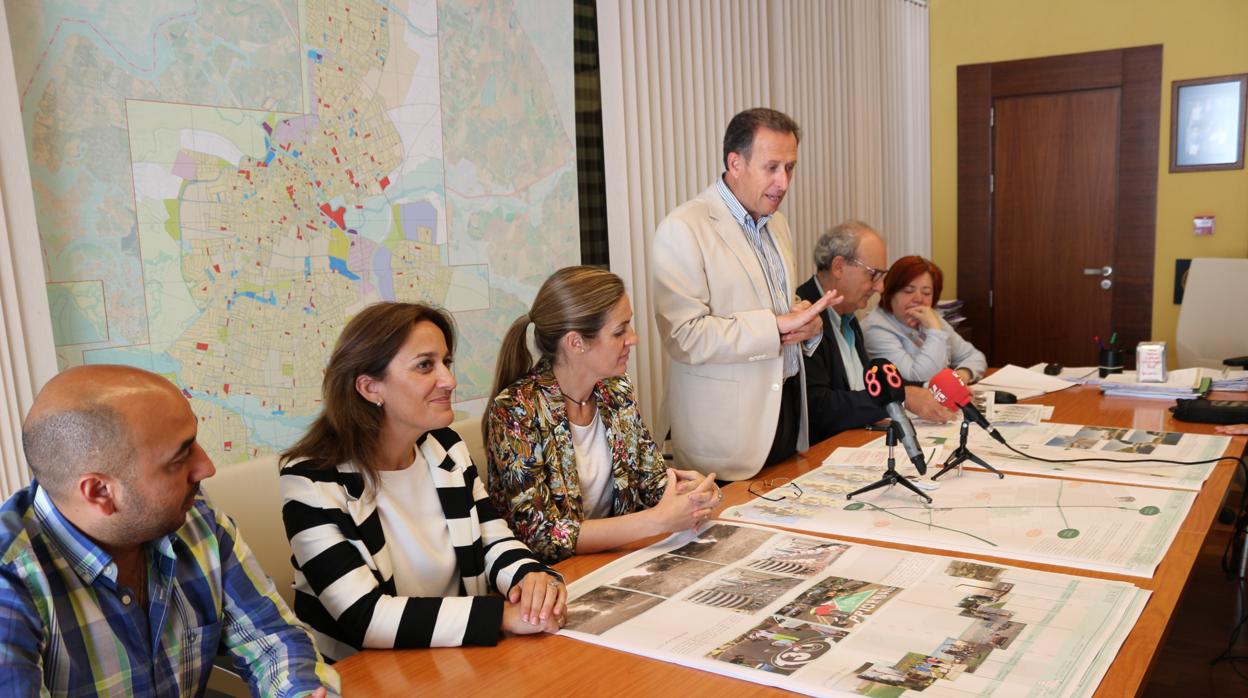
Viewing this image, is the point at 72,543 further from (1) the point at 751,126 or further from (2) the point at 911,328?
(2) the point at 911,328

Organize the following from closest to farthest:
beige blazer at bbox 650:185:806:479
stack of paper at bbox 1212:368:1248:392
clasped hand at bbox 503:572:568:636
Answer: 1. clasped hand at bbox 503:572:568:636
2. beige blazer at bbox 650:185:806:479
3. stack of paper at bbox 1212:368:1248:392

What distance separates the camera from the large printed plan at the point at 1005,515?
175 centimetres

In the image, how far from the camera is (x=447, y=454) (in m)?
1.82

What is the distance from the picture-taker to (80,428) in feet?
3.73

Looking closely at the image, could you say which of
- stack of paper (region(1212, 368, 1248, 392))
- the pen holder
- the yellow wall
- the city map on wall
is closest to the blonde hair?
the city map on wall

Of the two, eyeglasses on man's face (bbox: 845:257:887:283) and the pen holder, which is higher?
eyeglasses on man's face (bbox: 845:257:887:283)

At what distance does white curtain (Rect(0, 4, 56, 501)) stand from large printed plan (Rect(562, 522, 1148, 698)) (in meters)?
1.31

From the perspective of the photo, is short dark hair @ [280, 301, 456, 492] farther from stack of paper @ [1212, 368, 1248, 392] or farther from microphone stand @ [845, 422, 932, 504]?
stack of paper @ [1212, 368, 1248, 392]

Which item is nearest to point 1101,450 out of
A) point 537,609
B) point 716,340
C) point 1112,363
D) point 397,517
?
point 716,340

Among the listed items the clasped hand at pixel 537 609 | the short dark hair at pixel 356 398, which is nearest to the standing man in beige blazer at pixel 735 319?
the short dark hair at pixel 356 398

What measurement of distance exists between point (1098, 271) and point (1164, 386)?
2658 millimetres

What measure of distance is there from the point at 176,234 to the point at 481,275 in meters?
1.03

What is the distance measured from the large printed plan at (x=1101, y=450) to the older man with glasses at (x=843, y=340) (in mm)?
216

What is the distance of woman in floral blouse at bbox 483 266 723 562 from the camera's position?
188 cm
